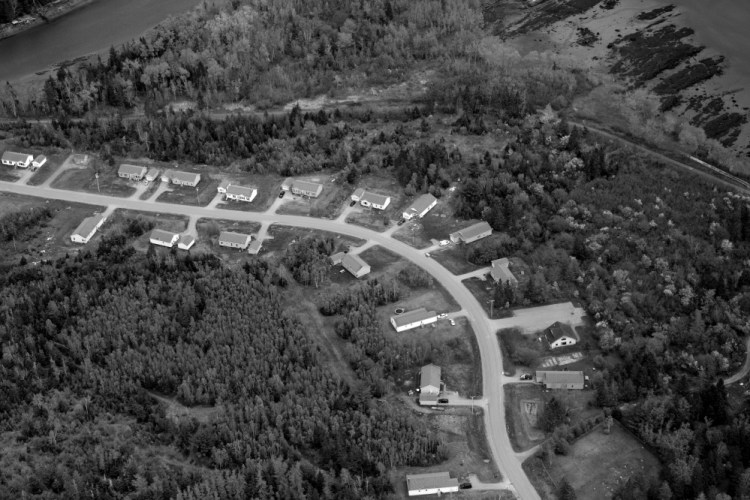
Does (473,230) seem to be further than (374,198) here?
No

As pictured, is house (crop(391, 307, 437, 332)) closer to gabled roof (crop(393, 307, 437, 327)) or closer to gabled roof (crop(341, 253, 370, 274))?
gabled roof (crop(393, 307, 437, 327))

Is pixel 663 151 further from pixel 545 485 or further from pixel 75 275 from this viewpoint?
pixel 75 275

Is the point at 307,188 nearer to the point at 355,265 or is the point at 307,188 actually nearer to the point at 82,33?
the point at 355,265

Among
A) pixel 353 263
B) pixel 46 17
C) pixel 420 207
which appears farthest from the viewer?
pixel 46 17

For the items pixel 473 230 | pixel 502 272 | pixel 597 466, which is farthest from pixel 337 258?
pixel 597 466

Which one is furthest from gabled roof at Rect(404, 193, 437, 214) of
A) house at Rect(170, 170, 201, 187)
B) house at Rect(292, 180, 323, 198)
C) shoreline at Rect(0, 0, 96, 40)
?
shoreline at Rect(0, 0, 96, 40)

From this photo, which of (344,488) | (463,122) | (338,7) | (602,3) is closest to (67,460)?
(344,488)

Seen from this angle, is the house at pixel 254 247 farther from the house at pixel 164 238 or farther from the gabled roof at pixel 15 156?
the gabled roof at pixel 15 156
